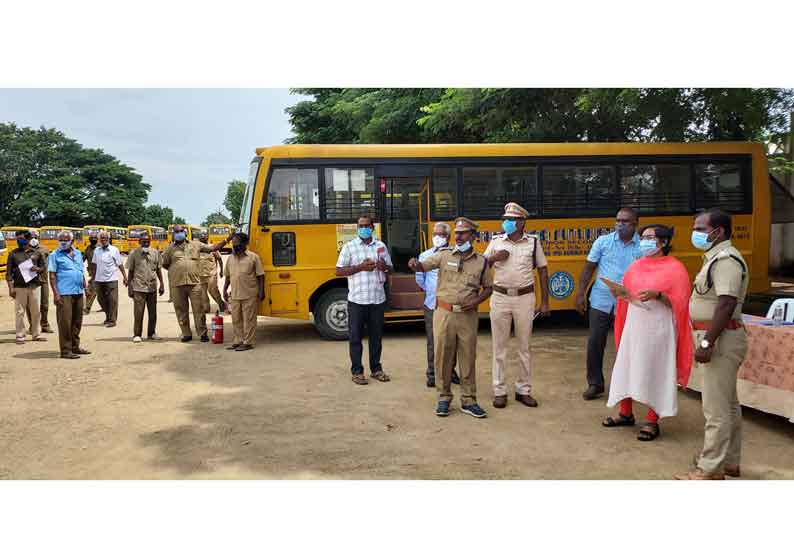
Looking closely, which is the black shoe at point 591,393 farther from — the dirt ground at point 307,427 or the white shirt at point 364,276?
the white shirt at point 364,276

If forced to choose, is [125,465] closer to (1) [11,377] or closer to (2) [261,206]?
(1) [11,377]

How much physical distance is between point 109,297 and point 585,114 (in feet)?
31.1

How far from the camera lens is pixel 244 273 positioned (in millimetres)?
8102

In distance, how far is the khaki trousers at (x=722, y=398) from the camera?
3639 millimetres

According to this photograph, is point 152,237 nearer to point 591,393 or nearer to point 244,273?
point 244,273

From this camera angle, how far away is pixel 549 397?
5.82 metres

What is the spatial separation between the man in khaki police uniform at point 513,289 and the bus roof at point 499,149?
3.73m

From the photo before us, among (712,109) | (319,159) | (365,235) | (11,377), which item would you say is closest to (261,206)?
(319,159)

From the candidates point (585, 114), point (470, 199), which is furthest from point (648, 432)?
point (585, 114)

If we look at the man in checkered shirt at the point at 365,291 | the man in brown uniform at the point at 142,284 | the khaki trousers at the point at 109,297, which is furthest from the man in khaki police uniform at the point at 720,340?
the khaki trousers at the point at 109,297

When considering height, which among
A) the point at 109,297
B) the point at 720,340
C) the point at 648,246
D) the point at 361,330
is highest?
Answer: the point at 648,246

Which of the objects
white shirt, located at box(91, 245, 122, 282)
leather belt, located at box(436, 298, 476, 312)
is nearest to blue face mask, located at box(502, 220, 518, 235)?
leather belt, located at box(436, 298, 476, 312)

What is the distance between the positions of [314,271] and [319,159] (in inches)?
66.1

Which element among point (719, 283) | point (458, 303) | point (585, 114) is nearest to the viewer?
point (719, 283)
